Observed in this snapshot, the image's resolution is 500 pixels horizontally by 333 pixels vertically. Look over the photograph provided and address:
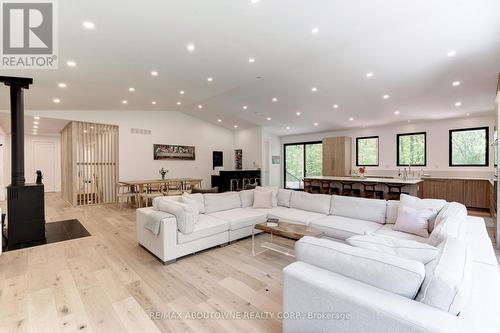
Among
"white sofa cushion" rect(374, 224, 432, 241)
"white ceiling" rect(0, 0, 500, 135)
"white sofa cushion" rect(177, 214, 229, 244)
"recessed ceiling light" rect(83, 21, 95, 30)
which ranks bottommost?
"white sofa cushion" rect(177, 214, 229, 244)

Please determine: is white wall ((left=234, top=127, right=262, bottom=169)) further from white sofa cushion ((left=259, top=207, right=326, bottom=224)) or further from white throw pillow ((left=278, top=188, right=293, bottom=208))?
white sofa cushion ((left=259, top=207, right=326, bottom=224))

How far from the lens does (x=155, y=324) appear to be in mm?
1992

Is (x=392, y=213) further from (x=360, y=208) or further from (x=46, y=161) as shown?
(x=46, y=161)

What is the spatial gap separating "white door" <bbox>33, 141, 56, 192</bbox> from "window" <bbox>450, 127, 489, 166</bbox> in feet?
50.2

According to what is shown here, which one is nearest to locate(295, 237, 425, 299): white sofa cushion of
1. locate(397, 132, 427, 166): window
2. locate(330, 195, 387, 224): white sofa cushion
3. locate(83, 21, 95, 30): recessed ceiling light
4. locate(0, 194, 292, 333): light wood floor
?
locate(0, 194, 292, 333): light wood floor

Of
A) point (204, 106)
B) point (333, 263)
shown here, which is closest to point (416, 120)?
point (204, 106)

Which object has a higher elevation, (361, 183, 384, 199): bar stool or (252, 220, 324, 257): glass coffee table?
(361, 183, 384, 199): bar stool

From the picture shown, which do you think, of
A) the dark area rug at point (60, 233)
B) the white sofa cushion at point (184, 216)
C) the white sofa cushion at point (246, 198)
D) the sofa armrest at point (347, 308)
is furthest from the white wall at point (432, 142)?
the dark area rug at point (60, 233)

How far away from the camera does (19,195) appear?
4.02 meters

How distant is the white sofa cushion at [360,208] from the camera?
365 cm

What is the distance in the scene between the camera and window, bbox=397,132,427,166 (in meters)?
7.91

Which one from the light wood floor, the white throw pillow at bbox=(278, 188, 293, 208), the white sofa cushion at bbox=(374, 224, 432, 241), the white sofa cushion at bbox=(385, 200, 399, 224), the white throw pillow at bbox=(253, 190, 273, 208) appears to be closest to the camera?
the light wood floor

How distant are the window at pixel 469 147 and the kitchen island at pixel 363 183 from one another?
1.63 metres

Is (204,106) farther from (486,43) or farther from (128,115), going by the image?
(486,43)
